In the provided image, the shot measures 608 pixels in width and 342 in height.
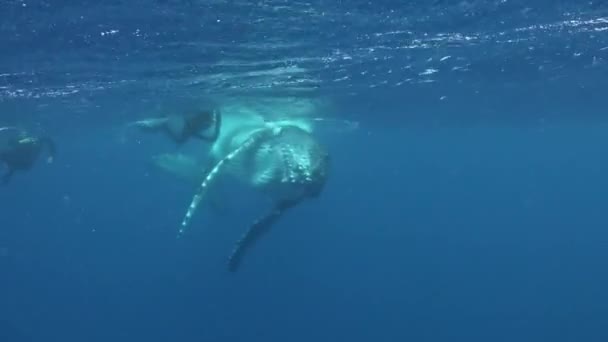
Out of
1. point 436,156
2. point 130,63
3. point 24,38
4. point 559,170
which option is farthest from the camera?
point 559,170

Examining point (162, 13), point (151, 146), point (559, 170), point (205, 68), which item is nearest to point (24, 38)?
point (162, 13)

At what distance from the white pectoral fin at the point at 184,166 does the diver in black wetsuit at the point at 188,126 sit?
2.40 meters

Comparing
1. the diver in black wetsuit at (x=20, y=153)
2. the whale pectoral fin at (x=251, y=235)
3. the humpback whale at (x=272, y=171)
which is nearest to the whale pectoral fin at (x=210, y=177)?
the humpback whale at (x=272, y=171)

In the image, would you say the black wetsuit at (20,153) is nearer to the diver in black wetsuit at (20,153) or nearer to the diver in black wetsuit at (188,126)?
the diver in black wetsuit at (20,153)

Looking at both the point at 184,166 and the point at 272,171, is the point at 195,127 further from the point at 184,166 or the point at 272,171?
the point at 184,166

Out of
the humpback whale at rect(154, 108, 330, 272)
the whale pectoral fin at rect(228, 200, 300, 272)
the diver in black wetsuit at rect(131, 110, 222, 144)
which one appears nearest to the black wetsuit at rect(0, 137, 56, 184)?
the diver in black wetsuit at rect(131, 110, 222, 144)

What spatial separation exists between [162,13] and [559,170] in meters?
132

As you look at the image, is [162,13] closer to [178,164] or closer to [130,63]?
[130,63]

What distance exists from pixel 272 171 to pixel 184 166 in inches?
284

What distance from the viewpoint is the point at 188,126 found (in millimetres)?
19359

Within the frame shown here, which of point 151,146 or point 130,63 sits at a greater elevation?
point 130,63

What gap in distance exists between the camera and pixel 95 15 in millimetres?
12453

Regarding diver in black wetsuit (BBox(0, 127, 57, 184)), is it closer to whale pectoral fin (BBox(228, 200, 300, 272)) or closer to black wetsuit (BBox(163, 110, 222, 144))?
black wetsuit (BBox(163, 110, 222, 144))

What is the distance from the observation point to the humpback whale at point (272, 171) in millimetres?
15969
